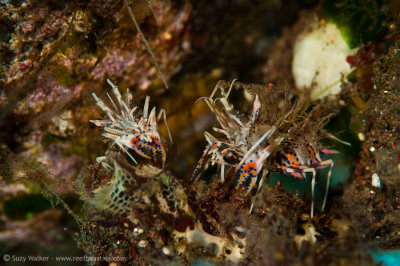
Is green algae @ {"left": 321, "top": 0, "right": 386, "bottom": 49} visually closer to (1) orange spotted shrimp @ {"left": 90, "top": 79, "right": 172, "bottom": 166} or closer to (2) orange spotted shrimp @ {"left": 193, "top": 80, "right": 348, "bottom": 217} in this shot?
(2) orange spotted shrimp @ {"left": 193, "top": 80, "right": 348, "bottom": 217}

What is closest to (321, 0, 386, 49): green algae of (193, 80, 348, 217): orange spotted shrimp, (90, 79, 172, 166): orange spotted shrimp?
(193, 80, 348, 217): orange spotted shrimp

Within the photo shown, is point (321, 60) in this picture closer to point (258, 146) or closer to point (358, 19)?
point (358, 19)

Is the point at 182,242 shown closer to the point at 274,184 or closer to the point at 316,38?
the point at 274,184

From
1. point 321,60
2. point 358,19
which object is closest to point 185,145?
point 321,60

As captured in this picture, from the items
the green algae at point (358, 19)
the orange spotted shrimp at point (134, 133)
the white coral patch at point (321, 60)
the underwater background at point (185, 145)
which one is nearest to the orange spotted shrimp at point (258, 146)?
the underwater background at point (185, 145)

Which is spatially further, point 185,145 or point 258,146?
point 185,145
